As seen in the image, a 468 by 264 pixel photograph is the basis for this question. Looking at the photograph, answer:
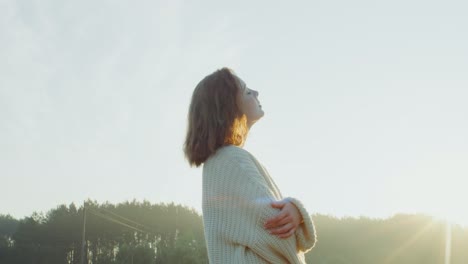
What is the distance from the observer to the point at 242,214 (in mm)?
1938

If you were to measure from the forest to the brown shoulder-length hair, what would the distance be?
2717 centimetres

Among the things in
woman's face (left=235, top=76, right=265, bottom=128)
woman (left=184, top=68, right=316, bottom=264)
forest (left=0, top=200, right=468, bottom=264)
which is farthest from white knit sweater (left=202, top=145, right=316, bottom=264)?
forest (left=0, top=200, right=468, bottom=264)

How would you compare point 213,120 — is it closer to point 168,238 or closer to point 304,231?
point 304,231

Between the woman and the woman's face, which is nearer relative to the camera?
the woman

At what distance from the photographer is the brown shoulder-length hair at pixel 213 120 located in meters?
2.06

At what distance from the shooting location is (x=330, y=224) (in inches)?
1427

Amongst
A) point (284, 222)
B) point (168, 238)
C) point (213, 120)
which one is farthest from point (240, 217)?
point (168, 238)

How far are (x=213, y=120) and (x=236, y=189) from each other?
0.25 metres

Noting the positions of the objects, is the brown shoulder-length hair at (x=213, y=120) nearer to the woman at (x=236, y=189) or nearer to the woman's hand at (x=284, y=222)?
the woman at (x=236, y=189)

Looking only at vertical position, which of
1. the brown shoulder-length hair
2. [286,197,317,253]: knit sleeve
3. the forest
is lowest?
[286,197,317,253]: knit sleeve

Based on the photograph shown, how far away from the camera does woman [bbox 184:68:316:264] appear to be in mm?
1896

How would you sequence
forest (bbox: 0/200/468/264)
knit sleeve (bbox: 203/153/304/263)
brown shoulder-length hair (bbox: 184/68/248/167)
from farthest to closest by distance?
forest (bbox: 0/200/468/264)
brown shoulder-length hair (bbox: 184/68/248/167)
knit sleeve (bbox: 203/153/304/263)

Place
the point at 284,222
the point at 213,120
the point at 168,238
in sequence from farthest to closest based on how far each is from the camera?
the point at 168,238, the point at 213,120, the point at 284,222

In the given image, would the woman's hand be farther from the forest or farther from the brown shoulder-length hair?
the forest
